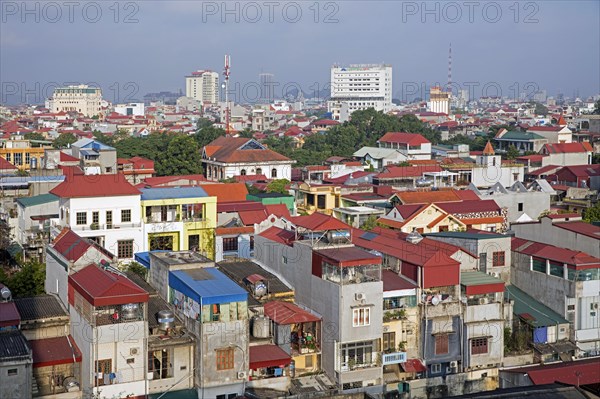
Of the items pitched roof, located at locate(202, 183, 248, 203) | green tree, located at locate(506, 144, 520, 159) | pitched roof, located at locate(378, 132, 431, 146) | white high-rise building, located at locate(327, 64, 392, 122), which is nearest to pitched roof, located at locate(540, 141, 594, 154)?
green tree, located at locate(506, 144, 520, 159)

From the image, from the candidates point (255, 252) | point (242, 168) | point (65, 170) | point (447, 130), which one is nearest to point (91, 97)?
point (447, 130)

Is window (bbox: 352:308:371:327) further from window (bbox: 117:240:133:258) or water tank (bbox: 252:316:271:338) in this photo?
window (bbox: 117:240:133:258)

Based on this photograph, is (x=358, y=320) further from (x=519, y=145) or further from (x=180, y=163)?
(x=519, y=145)

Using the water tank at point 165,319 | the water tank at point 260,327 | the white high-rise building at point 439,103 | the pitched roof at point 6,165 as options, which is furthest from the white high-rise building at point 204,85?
the water tank at point 165,319

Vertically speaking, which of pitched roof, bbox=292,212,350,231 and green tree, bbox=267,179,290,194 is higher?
pitched roof, bbox=292,212,350,231

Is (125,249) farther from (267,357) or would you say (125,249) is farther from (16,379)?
(16,379)

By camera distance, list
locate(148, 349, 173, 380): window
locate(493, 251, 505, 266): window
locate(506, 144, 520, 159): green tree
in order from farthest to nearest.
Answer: locate(506, 144, 520, 159): green tree → locate(493, 251, 505, 266): window → locate(148, 349, 173, 380): window

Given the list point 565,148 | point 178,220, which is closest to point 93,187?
point 178,220
